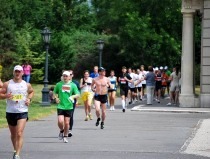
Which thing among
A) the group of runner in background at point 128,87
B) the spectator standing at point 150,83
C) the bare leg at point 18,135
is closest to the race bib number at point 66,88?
the bare leg at point 18,135

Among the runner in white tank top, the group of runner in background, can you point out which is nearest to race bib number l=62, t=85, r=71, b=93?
the runner in white tank top

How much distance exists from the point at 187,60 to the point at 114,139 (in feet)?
46.2

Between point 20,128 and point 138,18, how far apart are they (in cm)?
3995

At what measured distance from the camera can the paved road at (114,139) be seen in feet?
44.1

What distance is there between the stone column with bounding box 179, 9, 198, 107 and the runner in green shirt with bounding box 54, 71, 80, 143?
1430 centimetres

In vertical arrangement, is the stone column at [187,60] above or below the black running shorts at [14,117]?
above

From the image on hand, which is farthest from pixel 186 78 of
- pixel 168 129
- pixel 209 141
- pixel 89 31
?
pixel 89 31

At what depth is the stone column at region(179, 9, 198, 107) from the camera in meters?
29.9

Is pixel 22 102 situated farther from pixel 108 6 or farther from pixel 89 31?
pixel 89 31

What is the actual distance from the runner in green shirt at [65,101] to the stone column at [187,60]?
14.3 m

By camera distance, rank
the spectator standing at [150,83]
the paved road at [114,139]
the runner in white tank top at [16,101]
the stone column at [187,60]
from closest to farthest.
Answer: the runner in white tank top at [16,101], the paved road at [114,139], the stone column at [187,60], the spectator standing at [150,83]

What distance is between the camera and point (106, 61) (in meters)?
62.3

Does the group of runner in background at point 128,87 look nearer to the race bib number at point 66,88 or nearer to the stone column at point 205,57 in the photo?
the stone column at point 205,57

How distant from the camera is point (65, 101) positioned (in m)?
16.1
